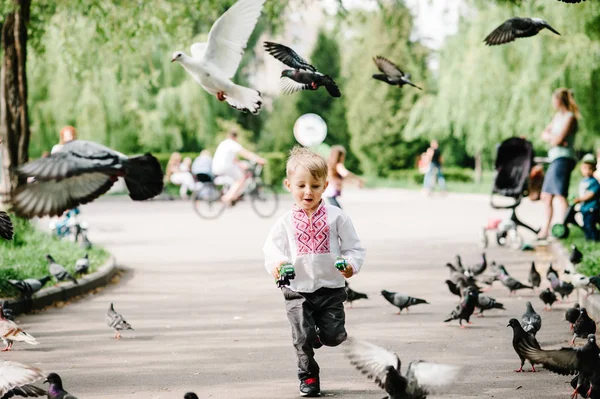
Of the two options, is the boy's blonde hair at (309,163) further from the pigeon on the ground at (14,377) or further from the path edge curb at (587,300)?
the path edge curb at (587,300)

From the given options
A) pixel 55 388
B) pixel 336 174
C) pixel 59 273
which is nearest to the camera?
pixel 55 388

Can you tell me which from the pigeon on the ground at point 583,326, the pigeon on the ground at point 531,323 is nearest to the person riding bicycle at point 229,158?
the pigeon on the ground at point 531,323

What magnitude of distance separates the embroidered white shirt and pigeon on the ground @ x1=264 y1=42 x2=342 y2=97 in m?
0.78

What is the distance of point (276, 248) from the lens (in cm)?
588

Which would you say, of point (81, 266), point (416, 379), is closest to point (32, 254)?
point (81, 266)

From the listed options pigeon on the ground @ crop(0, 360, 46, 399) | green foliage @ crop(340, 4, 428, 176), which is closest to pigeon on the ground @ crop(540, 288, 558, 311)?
pigeon on the ground @ crop(0, 360, 46, 399)

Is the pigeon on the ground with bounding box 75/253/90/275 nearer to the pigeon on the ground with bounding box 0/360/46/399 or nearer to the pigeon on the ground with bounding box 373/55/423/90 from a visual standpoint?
the pigeon on the ground with bounding box 373/55/423/90

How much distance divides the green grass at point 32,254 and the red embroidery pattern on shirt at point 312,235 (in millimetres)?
4673

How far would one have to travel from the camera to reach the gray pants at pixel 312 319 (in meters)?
5.85

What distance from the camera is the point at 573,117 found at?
14.3 meters

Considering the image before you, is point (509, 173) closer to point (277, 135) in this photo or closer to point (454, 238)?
point (454, 238)

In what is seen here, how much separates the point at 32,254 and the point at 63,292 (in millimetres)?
1838

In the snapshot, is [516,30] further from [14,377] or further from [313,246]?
[14,377]

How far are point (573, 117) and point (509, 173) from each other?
1.32 metres
